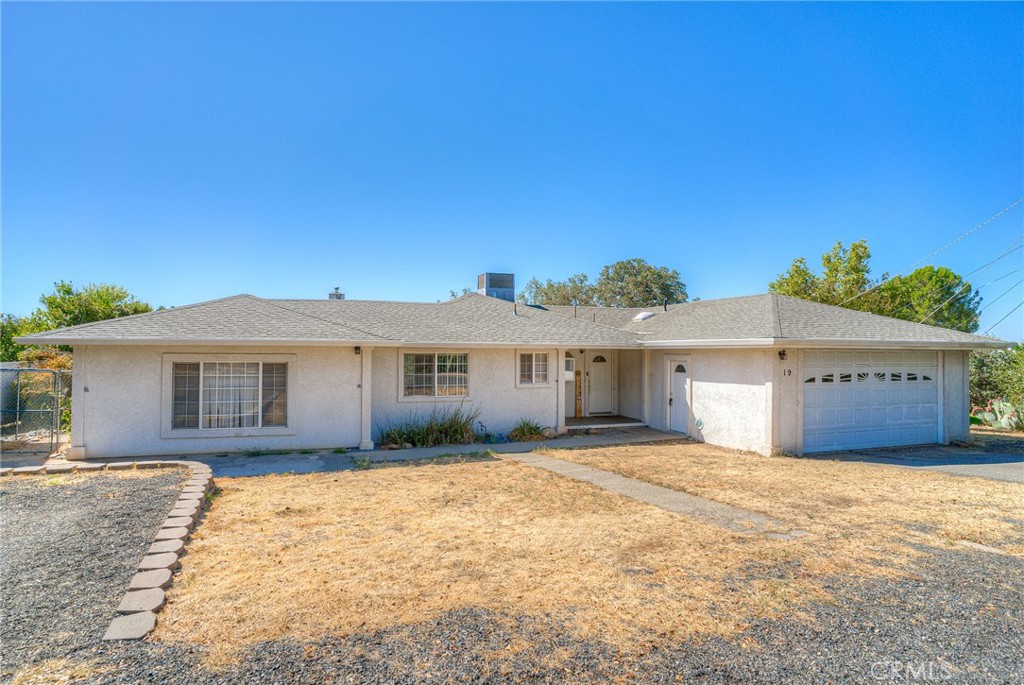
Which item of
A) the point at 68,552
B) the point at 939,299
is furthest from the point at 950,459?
the point at 939,299

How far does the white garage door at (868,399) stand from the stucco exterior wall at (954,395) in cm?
29

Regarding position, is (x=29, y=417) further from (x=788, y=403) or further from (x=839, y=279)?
(x=839, y=279)

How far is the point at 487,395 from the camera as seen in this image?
15.1 m

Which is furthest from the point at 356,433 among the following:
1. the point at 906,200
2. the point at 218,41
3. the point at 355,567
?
the point at 906,200

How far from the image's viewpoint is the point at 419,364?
47.9 ft

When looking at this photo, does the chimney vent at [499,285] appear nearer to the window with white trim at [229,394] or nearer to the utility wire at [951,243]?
the window with white trim at [229,394]

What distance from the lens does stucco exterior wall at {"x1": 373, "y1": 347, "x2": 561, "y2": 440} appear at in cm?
1419

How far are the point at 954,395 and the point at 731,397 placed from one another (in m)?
6.71

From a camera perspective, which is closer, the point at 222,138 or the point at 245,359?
the point at 245,359

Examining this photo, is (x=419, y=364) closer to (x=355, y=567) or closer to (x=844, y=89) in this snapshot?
(x=355, y=567)

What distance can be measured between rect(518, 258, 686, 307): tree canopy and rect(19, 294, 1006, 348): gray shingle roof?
29.1 meters

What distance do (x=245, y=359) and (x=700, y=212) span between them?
72.5ft

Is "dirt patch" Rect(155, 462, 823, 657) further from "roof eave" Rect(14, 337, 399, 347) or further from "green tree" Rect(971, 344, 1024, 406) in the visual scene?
"green tree" Rect(971, 344, 1024, 406)

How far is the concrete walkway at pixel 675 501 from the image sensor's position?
7223 mm
